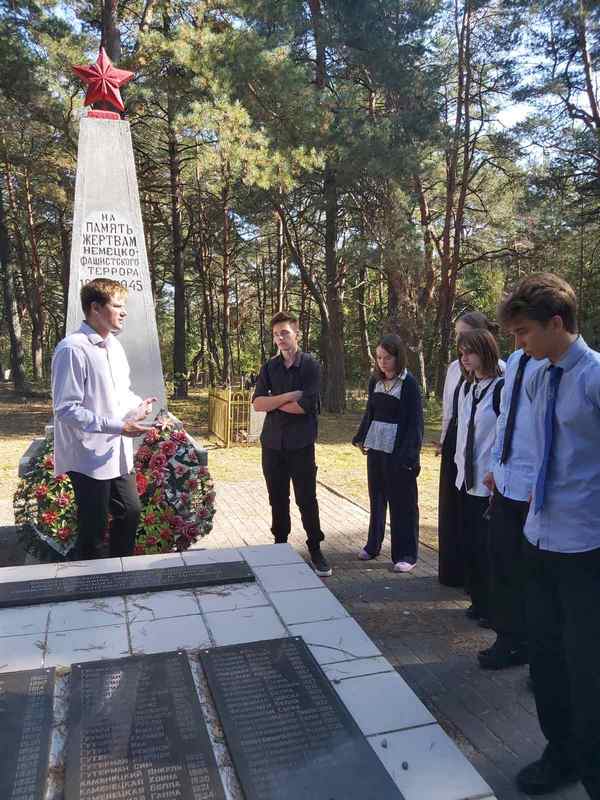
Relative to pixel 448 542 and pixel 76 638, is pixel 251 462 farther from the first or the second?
pixel 76 638

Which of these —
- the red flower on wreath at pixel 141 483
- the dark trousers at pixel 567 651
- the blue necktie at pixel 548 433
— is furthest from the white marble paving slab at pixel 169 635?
the red flower on wreath at pixel 141 483

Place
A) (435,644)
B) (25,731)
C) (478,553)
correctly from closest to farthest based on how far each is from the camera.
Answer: (25,731)
(435,644)
(478,553)

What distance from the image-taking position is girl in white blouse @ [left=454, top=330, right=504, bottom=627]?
377 cm

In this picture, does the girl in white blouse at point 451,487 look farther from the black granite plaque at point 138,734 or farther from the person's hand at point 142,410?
the black granite plaque at point 138,734

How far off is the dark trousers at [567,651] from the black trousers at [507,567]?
0.53 m

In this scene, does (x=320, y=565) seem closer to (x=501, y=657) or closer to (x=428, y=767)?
(x=501, y=657)

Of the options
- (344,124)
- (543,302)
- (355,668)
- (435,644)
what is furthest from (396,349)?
(344,124)

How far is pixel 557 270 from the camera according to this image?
18.5m

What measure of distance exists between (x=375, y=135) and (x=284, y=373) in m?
9.64

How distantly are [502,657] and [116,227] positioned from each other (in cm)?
469

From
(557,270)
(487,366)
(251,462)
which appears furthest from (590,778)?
(557,270)

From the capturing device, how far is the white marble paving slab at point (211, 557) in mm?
3287

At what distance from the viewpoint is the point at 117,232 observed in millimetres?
5773

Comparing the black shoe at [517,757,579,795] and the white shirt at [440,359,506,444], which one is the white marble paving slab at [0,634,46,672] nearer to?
the black shoe at [517,757,579,795]
